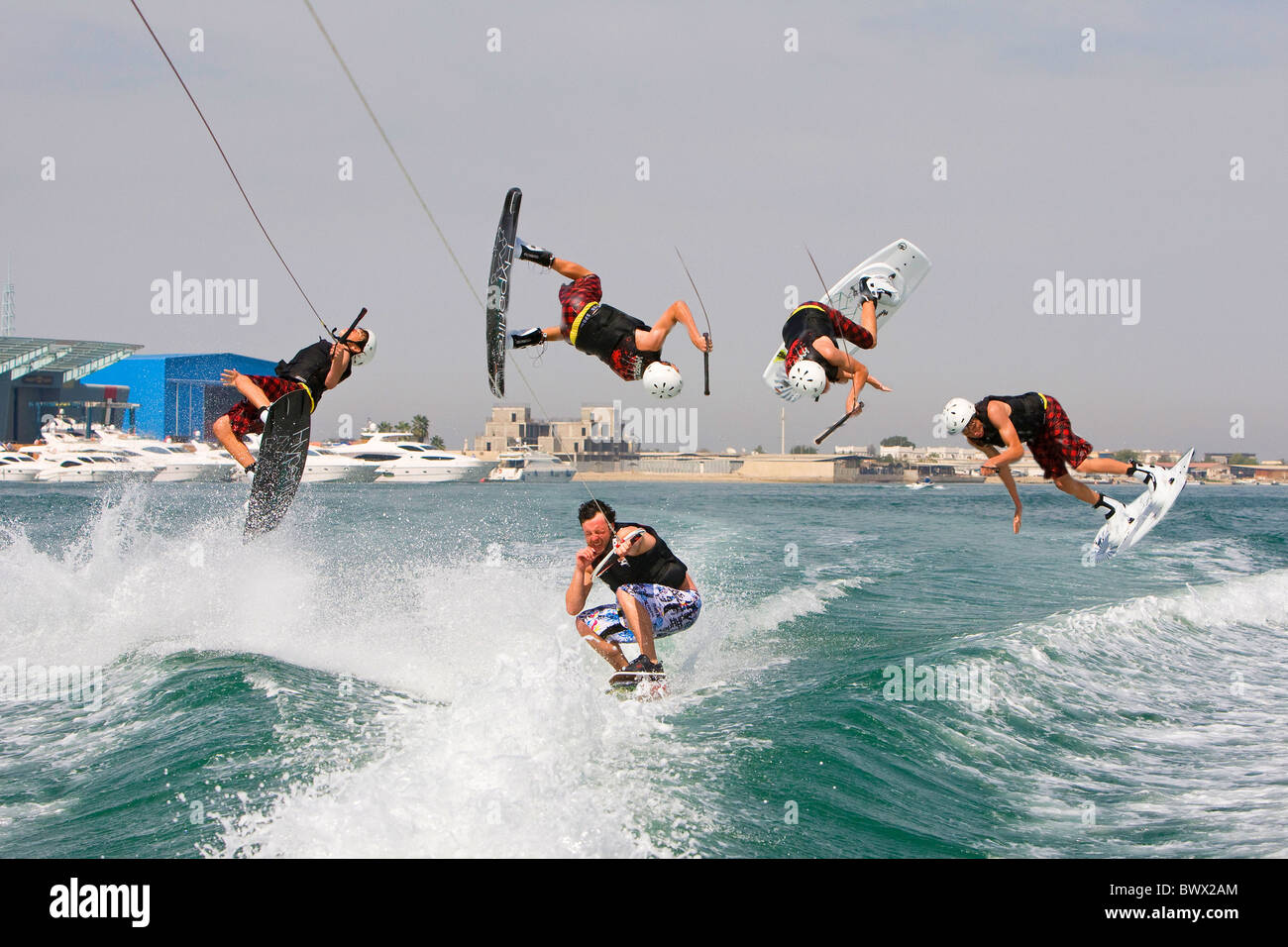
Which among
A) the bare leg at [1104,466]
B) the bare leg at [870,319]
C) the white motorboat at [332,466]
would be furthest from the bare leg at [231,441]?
the white motorboat at [332,466]

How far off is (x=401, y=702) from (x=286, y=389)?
3.30 meters

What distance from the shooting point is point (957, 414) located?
8570 millimetres

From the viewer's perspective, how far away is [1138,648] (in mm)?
12875

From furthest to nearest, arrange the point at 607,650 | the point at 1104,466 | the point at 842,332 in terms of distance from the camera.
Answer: the point at 1104,466, the point at 607,650, the point at 842,332

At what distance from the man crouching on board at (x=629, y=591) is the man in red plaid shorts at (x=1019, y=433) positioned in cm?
291

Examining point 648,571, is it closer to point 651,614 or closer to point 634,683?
point 651,614

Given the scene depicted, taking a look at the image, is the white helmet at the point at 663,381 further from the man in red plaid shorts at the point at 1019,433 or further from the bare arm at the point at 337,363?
the bare arm at the point at 337,363

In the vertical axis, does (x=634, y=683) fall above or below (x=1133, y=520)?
below

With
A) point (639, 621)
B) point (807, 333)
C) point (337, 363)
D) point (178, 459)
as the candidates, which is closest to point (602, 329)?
point (807, 333)

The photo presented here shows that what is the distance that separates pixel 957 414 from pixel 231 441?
667 centimetres

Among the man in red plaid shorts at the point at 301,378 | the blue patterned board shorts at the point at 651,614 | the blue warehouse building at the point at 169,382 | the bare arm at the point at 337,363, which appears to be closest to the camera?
the blue patterned board shorts at the point at 651,614

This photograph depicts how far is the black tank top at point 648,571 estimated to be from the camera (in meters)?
9.59
